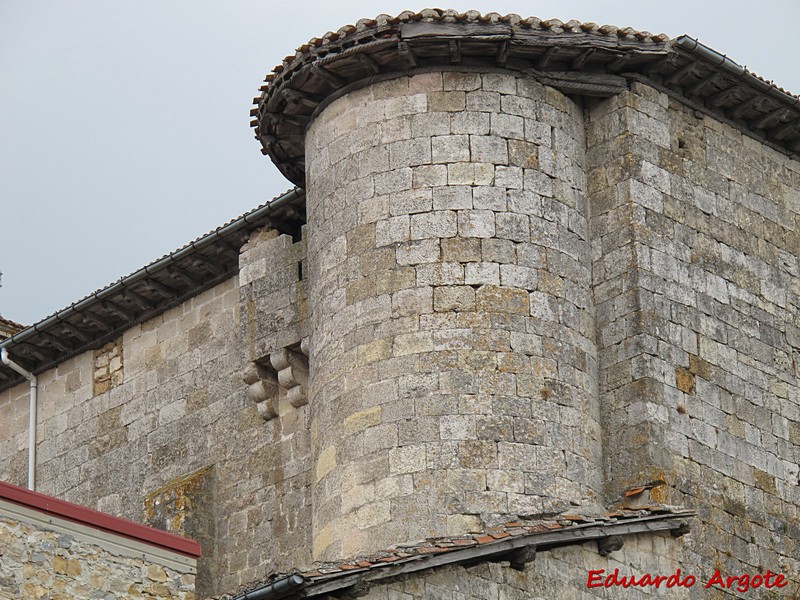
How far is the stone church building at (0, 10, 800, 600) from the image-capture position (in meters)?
21.5

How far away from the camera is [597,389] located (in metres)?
22.6

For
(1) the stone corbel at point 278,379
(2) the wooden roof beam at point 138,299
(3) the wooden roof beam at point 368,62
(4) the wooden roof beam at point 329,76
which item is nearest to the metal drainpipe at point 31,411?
(2) the wooden roof beam at point 138,299

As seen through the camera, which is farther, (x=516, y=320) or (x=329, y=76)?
(x=329, y=76)

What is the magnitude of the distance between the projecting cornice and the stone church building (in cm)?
3

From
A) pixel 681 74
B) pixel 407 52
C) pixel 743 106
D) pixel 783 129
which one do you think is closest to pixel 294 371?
pixel 407 52

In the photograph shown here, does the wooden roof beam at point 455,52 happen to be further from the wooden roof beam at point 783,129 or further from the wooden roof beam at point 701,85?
the wooden roof beam at point 783,129

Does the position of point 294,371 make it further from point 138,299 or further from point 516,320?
point 138,299

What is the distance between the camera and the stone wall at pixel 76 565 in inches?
678

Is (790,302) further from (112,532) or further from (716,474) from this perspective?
(112,532)

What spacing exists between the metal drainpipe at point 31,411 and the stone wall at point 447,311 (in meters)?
5.98

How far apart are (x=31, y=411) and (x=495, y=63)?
318 inches

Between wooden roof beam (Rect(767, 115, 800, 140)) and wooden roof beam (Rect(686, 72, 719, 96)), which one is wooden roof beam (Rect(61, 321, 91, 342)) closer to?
wooden roof beam (Rect(686, 72, 719, 96))

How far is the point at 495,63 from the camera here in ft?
75.5

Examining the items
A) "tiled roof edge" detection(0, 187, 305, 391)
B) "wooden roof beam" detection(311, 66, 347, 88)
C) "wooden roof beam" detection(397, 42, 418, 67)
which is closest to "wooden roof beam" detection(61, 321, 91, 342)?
"tiled roof edge" detection(0, 187, 305, 391)
